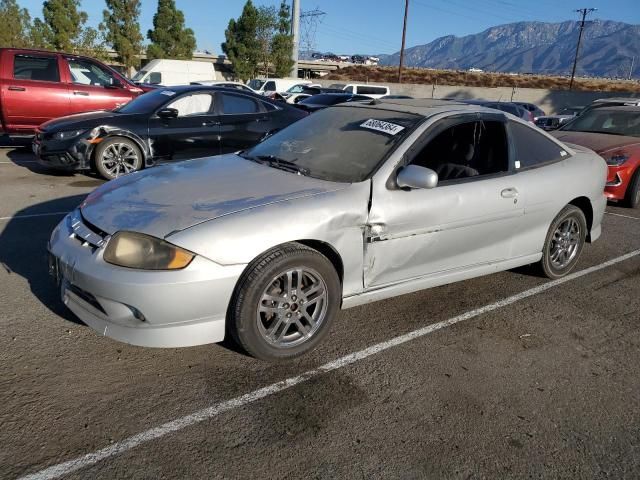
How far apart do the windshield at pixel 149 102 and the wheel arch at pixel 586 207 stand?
5.84 metres

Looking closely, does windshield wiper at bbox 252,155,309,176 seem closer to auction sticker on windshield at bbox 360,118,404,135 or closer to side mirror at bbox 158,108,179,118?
auction sticker on windshield at bbox 360,118,404,135

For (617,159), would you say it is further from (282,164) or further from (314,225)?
(314,225)

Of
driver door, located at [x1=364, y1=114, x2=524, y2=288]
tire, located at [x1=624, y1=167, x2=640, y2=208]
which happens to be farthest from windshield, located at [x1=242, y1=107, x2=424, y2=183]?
tire, located at [x1=624, y1=167, x2=640, y2=208]

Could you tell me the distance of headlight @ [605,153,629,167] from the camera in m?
7.49

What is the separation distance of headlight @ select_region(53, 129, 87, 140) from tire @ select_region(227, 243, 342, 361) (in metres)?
5.73

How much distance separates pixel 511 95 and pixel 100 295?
42.0 meters

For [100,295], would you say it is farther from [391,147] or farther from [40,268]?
[391,147]

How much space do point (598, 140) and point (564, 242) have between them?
160 inches

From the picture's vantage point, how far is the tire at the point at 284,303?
9.47 feet

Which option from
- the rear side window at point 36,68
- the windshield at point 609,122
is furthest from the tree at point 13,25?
the windshield at point 609,122

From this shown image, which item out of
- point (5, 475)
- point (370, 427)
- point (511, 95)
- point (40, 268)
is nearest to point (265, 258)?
point (370, 427)

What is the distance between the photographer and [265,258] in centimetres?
292

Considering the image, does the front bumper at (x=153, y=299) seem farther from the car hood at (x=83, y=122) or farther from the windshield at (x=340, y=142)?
the car hood at (x=83, y=122)

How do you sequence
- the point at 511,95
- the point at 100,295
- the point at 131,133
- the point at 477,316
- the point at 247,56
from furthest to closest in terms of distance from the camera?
1. the point at 247,56
2. the point at 511,95
3. the point at 131,133
4. the point at 477,316
5. the point at 100,295
